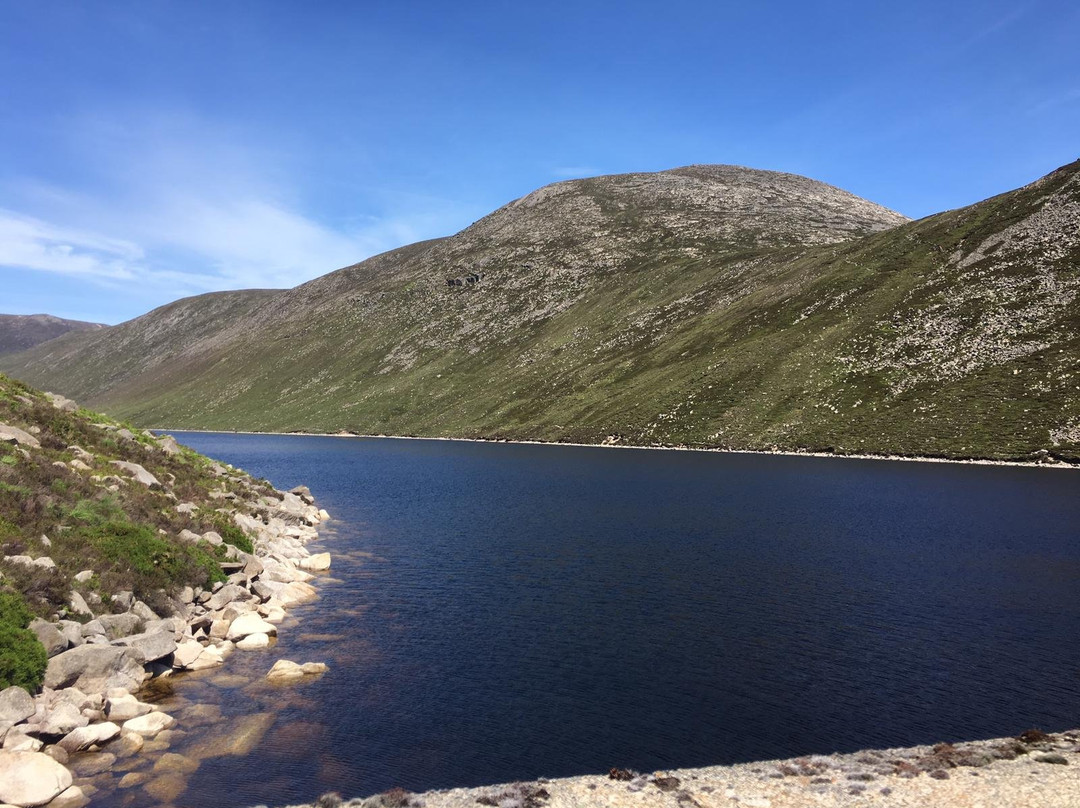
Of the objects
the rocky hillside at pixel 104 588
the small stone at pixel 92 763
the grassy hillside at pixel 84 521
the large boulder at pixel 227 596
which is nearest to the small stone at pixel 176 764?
the rocky hillside at pixel 104 588

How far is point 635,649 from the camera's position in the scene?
31.4 m

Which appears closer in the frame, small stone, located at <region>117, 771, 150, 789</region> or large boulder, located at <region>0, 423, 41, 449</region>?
small stone, located at <region>117, 771, 150, 789</region>

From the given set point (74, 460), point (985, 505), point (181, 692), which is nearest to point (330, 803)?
point (181, 692)

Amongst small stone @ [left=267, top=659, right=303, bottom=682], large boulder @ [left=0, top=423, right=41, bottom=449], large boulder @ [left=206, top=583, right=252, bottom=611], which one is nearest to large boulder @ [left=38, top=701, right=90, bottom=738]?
small stone @ [left=267, top=659, right=303, bottom=682]

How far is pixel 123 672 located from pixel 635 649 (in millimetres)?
21485

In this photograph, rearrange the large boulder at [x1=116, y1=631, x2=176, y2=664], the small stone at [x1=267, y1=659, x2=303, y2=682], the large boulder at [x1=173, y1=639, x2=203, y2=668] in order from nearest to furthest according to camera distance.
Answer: the large boulder at [x1=116, y1=631, x2=176, y2=664] < the small stone at [x1=267, y1=659, x2=303, y2=682] < the large boulder at [x1=173, y1=639, x2=203, y2=668]

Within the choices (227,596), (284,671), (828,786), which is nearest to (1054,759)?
(828,786)

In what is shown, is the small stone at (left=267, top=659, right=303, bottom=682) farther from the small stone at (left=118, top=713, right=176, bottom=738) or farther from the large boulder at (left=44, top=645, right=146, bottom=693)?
the large boulder at (left=44, top=645, right=146, bottom=693)

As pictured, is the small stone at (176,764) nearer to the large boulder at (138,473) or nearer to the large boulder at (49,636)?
the large boulder at (49,636)

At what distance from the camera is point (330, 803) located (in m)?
18.7

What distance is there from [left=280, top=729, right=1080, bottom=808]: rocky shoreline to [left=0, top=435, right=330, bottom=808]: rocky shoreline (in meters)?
7.63

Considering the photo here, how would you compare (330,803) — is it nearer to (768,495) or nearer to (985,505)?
(768,495)

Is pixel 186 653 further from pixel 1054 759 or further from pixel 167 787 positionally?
pixel 1054 759

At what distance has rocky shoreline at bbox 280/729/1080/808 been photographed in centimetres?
1888
